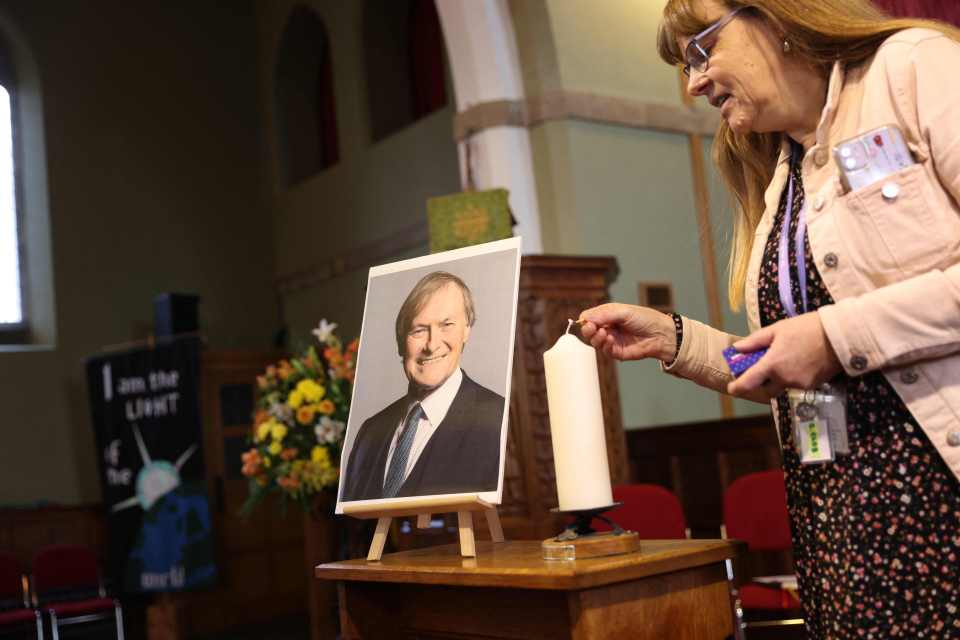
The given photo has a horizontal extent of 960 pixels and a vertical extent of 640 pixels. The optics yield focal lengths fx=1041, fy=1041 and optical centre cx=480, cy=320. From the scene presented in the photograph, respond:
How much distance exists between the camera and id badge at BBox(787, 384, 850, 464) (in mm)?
1403

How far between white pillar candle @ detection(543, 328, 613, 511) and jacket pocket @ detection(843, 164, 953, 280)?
0.48 meters

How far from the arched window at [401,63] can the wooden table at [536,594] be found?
7882mm

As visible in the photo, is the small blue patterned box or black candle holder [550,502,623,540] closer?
the small blue patterned box

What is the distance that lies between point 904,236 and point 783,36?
1.14 ft

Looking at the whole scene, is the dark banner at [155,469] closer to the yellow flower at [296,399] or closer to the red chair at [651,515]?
the yellow flower at [296,399]

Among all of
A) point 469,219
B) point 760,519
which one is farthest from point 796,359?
point 469,219

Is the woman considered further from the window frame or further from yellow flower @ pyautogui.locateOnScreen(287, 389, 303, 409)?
the window frame

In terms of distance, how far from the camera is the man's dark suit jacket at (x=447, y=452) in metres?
1.92

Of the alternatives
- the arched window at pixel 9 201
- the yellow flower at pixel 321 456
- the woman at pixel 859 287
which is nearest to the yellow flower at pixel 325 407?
the yellow flower at pixel 321 456

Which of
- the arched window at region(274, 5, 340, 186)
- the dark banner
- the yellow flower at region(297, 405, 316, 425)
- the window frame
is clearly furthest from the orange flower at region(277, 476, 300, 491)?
the arched window at region(274, 5, 340, 186)

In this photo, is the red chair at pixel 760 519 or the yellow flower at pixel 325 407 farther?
the yellow flower at pixel 325 407

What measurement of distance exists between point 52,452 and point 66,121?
3.02 m

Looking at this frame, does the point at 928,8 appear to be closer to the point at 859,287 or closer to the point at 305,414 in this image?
the point at 859,287

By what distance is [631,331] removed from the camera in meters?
1.76
